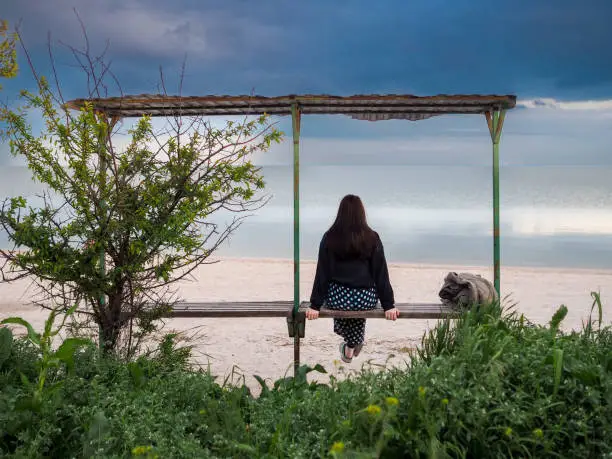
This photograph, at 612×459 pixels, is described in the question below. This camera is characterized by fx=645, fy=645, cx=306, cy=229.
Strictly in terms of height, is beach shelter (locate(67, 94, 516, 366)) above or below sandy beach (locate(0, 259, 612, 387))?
above

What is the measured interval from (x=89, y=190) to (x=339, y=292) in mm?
2435

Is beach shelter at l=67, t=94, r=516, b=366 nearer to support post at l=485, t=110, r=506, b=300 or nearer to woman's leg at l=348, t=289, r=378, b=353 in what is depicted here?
support post at l=485, t=110, r=506, b=300

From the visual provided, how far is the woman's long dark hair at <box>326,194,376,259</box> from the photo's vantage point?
6.06m

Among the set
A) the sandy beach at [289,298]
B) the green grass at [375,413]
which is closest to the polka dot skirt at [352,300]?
the sandy beach at [289,298]

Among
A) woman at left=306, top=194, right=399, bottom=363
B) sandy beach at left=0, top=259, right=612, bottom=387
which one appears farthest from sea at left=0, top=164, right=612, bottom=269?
woman at left=306, top=194, right=399, bottom=363

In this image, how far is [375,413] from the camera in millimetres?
3006

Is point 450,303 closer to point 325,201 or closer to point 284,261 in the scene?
point 284,261

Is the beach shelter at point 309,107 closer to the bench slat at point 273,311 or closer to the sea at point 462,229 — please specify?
the bench slat at point 273,311

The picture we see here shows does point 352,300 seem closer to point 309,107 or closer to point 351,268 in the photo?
point 351,268

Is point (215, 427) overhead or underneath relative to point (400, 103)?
underneath

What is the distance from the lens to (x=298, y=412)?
3.85m

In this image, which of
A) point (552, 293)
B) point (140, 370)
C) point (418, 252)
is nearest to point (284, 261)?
point (418, 252)

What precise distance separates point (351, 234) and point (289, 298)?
715 cm

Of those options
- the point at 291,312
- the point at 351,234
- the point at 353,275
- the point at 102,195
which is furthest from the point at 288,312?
the point at 102,195
